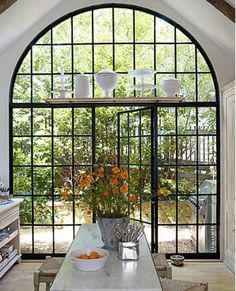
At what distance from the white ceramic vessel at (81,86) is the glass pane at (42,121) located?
23.1 inches

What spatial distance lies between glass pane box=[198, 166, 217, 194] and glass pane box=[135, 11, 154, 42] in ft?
5.93

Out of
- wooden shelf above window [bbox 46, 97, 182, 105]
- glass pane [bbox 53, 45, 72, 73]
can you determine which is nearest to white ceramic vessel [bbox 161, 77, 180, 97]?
wooden shelf above window [bbox 46, 97, 182, 105]

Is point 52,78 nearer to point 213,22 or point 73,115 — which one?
point 73,115

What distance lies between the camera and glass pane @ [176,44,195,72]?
5453 millimetres

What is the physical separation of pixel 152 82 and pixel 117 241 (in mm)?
2995

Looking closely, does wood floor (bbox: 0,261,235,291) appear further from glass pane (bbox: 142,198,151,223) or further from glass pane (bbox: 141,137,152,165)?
glass pane (bbox: 141,137,152,165)

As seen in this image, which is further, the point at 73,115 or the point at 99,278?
the point at 73,115

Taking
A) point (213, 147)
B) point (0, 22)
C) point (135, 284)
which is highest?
point (0, 22)

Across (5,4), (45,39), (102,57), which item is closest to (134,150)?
(102,57)

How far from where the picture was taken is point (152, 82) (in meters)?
5.45

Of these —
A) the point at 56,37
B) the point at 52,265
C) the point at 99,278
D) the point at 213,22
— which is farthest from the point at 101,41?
the point at 99,278

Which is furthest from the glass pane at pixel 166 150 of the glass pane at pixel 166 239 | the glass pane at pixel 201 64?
the glass pane at pixel 201 64

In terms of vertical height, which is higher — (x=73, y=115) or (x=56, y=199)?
(x=73, y=115)

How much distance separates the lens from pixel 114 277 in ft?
Answer: 7.64
